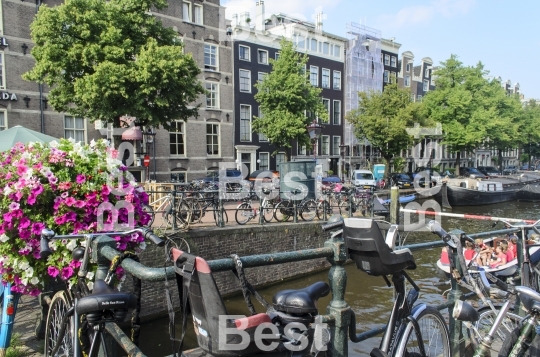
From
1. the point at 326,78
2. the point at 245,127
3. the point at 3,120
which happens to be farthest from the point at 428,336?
the point at 326,78

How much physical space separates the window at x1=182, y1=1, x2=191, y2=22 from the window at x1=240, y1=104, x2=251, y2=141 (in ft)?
22.0

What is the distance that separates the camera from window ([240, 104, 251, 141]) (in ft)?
93.3

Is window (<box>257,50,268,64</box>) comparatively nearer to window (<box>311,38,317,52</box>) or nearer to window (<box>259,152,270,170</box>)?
window (<box>311,38,317,52</box>)

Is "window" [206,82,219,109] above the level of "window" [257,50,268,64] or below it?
below

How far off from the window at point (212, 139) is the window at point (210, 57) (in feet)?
12.4

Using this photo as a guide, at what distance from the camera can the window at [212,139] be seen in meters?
26.1

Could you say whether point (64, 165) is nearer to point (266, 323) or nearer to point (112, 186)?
point (112, 186)

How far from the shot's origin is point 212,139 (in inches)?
1037

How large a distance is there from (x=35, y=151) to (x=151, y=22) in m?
13.3

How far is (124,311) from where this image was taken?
1.88 metres

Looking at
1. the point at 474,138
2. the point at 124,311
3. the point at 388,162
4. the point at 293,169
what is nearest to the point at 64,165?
the point at 124,311

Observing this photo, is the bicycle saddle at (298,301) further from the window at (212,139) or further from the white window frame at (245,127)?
the white window frame at (245,127)

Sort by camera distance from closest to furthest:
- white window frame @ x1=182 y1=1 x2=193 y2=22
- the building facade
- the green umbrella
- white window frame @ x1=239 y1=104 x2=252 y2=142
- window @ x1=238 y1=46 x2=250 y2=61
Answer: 1. the green umbrella
2. the building facade
3. white window frame @ x1=182 y1=1 x2=193 y2=22
4. window @ x1=238 y1=46 x2=250 y2=61
5. white window frame @ x1=239 y1=104 x2=252 y2=142

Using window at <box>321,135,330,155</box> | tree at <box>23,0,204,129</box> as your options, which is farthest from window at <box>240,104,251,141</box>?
tree at <box>23,0,204,129</box>
